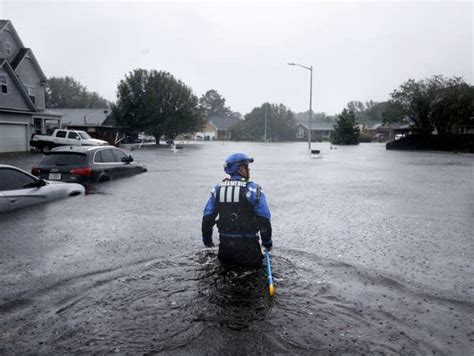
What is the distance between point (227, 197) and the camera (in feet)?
15.6

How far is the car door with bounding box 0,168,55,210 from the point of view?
870 centimetres

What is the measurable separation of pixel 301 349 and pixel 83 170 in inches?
414

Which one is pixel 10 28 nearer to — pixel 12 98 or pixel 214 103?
pixel 12 98

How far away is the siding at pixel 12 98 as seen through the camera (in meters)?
30.6

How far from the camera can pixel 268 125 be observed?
9294 cm

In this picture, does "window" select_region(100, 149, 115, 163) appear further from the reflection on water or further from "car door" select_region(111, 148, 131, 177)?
the reflection on water

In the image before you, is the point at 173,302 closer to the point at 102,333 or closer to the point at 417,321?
the point at 102,333

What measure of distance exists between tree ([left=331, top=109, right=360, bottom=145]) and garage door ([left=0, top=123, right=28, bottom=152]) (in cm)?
4613

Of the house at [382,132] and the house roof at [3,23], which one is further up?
the house roof at [3,23]

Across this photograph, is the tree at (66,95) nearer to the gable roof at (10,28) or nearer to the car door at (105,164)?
the gable roof at (10,28)

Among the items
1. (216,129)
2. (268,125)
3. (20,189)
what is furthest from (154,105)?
(216,129)

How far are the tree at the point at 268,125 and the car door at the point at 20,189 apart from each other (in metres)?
82.3

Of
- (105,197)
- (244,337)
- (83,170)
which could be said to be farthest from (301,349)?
(83,170)

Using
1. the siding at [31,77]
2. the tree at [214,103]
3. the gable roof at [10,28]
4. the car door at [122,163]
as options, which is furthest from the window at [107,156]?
the tree at [214,103]
